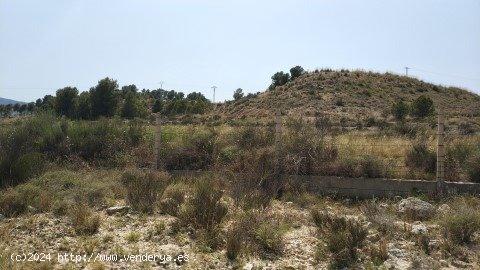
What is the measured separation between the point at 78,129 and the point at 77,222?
346 inches

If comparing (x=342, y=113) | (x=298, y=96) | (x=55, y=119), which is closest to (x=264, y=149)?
(x=55, y=119)

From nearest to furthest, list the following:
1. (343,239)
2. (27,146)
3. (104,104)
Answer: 1. (343,239)
2. (27,146)
3. (104,104)

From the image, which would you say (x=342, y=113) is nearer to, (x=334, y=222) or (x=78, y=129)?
(x=78, y=129)

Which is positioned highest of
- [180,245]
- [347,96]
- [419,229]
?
[347,96]

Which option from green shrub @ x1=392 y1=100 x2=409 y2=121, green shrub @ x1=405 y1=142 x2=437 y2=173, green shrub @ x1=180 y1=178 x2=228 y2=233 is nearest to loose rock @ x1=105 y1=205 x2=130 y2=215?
green shrub @ x1=180 y1=178 x2=228 y2=233

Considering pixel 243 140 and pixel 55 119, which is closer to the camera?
Answer: pixel 243 140

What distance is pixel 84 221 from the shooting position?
7539mm

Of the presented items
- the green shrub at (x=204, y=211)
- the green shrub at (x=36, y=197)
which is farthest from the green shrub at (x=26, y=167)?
the green shrub at (x=204, y=211)

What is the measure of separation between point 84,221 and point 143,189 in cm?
187

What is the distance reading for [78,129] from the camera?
15711 mm

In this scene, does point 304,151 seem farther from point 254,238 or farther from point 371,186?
point 254,238

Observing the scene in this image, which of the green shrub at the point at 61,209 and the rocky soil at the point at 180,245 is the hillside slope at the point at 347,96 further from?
the green shrub at the point at 61,209

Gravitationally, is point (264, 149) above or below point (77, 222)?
above

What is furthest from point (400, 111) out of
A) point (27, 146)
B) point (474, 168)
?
point (27, 146)
